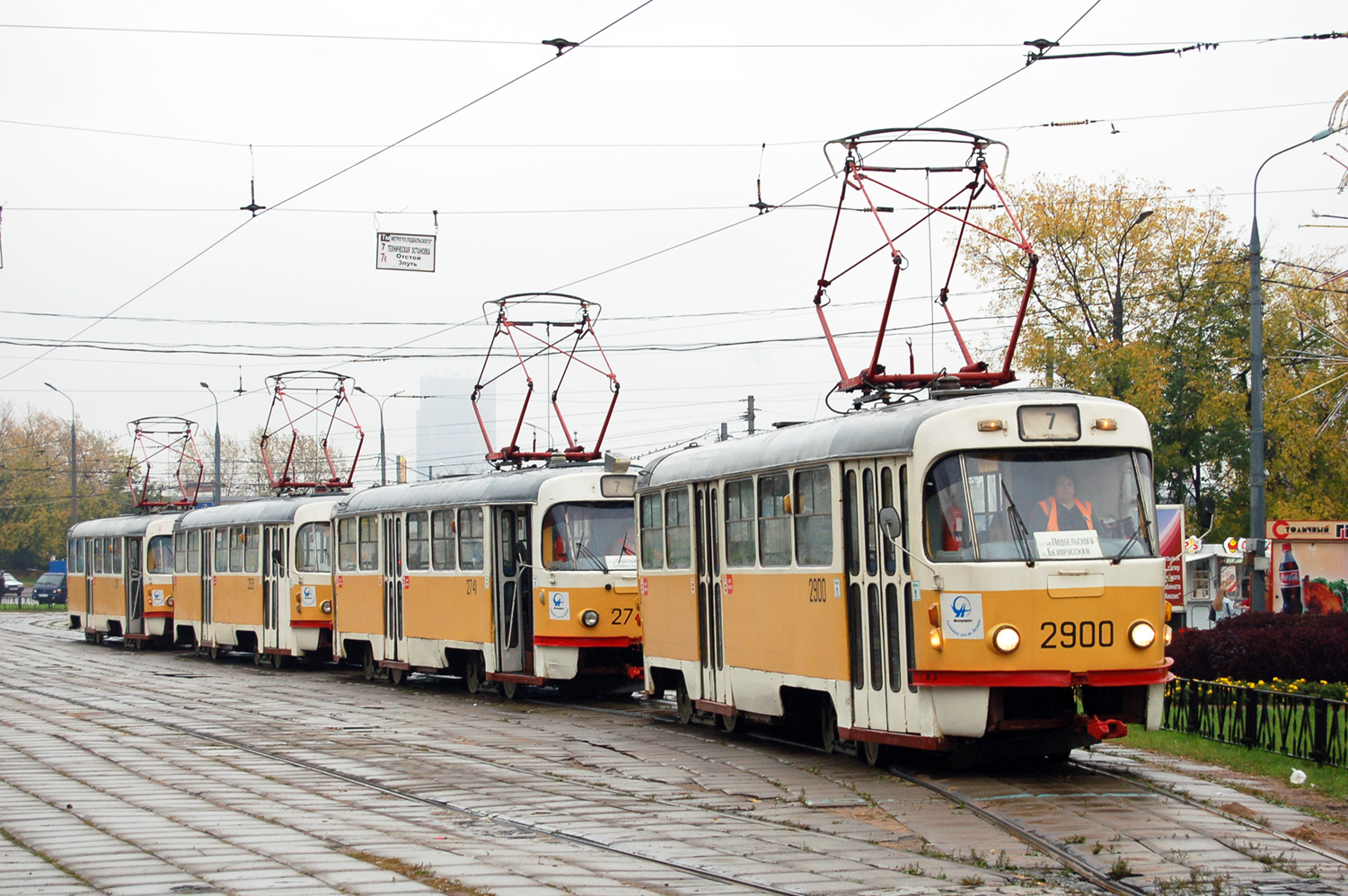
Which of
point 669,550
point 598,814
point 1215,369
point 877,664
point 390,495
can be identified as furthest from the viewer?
point 1215,369

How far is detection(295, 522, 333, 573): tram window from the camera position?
26.4m

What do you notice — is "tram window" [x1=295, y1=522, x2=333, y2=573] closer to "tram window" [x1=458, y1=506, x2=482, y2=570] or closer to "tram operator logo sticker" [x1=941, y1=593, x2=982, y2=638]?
"tram window" [x1=458, y1=506, x2=482, y2=570]

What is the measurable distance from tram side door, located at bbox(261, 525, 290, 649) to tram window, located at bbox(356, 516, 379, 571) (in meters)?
3.52

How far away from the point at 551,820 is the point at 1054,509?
4020 mm

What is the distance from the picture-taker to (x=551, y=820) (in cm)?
1016

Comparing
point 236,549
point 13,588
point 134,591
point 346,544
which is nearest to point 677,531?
point 346,544

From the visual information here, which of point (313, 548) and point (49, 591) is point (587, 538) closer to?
point (313, 548)

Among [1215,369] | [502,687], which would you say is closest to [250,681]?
[502,687]

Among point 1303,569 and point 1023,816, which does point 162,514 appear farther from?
point 1023,816

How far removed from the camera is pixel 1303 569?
98.3 feet

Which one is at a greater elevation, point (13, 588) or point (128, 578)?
point (128, 578)

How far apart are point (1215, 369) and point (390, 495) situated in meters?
28.3

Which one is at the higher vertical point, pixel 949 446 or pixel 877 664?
pixel 949 446

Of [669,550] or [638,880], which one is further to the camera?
[669,550]
